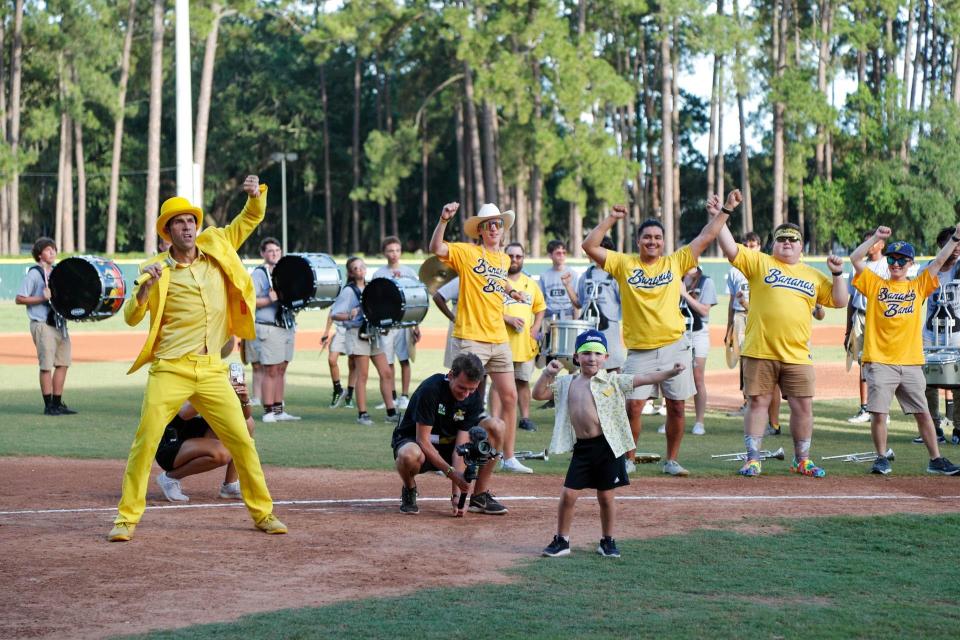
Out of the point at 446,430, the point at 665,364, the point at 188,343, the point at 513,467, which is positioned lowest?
the point at 513,467

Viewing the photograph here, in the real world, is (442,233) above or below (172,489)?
above

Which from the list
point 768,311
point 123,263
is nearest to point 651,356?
point 768,311

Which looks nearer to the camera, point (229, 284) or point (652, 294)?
point (229, 284)

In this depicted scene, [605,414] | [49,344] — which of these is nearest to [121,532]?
[605,414]

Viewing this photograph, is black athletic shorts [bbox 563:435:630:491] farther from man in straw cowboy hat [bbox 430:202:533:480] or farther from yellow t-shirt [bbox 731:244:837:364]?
yellow t-shirt [bbox 731:244:837:364]

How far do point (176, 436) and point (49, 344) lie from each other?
6.05m

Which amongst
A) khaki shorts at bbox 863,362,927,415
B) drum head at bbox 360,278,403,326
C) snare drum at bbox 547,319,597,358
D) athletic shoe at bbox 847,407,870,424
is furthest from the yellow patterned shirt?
athletic shoe at bbox 847,407,870,424

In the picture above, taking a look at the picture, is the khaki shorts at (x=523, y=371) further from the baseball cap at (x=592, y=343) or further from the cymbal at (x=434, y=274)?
the baseball cap at (x=592, y=343)

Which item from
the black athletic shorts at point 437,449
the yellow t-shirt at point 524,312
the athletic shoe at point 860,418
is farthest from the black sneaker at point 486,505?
the athletic shoe at point 860,418

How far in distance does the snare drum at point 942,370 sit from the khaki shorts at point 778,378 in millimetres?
1668

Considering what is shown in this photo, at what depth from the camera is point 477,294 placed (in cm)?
1012

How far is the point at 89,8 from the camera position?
58.4m

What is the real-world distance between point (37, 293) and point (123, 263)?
25449 mm

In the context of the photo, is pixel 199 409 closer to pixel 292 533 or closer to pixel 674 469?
pixel 292 533
